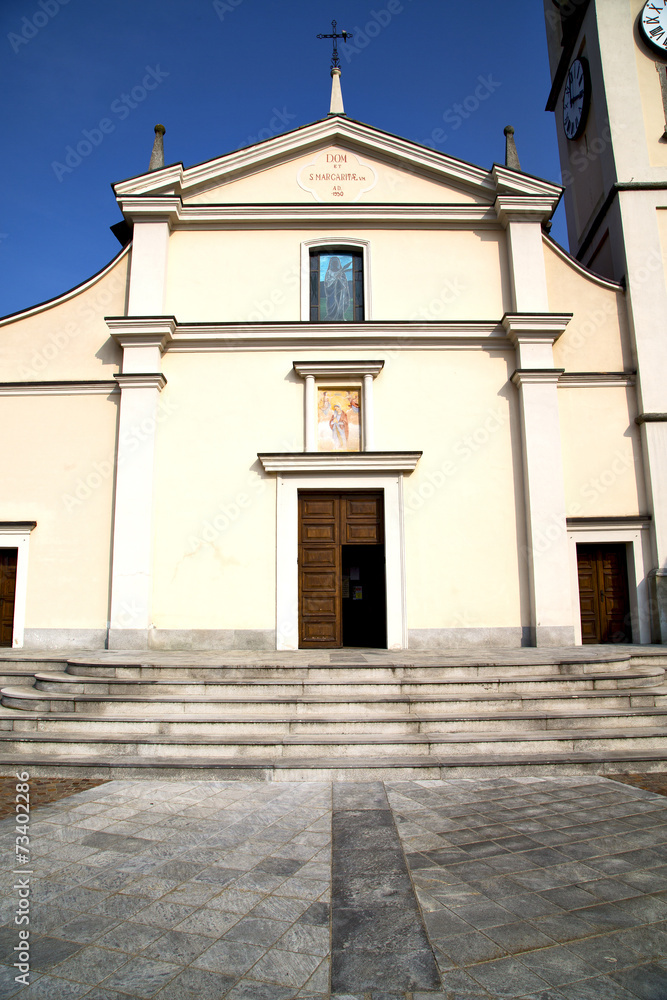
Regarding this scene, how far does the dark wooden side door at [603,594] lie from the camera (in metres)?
11.7

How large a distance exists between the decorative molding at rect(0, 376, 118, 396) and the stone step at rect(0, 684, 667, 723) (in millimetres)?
6395

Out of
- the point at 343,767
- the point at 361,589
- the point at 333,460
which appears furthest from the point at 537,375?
the point at 343,767

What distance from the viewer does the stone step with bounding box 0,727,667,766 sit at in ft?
21.7

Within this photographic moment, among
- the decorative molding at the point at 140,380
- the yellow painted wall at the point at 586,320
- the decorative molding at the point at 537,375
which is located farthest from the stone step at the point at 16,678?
the yellow painted wall at the point at 586,320

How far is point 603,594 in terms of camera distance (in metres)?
11.8

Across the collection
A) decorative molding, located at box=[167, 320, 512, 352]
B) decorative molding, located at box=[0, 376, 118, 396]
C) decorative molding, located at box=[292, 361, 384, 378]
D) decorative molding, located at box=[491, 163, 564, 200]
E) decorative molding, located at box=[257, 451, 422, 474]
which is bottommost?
decorative molding, located at box=[257, 451, 422, 474]

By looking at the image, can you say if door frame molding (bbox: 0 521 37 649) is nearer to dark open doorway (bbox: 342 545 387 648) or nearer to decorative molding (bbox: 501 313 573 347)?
dark open doorway (bbox: 342 545 387 648)

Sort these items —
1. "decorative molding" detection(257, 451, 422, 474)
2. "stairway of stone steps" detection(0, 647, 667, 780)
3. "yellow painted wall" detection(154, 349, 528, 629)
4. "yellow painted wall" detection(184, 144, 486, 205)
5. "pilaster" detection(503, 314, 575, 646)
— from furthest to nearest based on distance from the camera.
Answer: "yellow painted wall" detection(184, 144, 486, 205)
"decorative molding" detection(257, 451, 422, 474)
"yellow painted wall" detection(154, 349, 528, 629)
"pilaster" detection(503, 314, 575, 646)
"stairway of stone steps" detection(0, 647, 667, 780)

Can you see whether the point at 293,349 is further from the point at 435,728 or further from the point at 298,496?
the point at 435,728

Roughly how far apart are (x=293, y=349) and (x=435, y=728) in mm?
8010

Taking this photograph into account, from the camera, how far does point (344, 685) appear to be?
7.83 meters

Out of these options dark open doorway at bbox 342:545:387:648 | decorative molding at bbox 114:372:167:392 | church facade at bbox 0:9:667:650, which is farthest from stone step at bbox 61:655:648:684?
decorative molding at bbox 114:372:167:392

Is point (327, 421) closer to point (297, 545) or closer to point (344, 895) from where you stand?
point (297, 545)

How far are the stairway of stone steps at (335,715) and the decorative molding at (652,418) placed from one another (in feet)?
17.1
